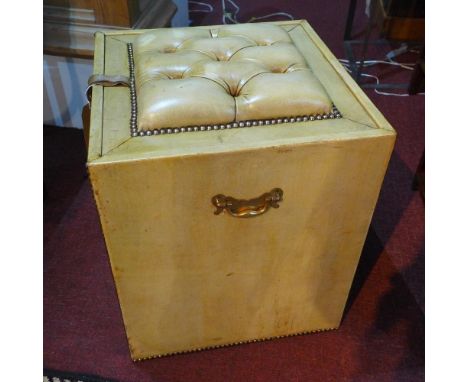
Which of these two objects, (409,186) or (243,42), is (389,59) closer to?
(409,186)

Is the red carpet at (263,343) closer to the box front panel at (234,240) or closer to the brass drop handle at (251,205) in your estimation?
the box front panel at (234,240)

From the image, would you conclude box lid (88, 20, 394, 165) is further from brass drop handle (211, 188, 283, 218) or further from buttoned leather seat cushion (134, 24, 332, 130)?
brass drop handle (211, 188, 283, 218)

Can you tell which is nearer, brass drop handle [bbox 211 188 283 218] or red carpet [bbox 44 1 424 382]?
brass drop handle [bbox 211 188 283 218]

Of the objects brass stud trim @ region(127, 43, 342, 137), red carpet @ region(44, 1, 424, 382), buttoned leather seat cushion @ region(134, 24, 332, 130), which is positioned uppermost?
buttoned leather seat cushion @ region(134, 24, 332, 130)

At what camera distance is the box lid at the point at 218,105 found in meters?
0.76

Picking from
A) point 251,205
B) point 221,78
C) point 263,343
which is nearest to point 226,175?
point 251,205

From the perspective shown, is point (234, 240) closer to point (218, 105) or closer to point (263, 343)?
point (218, 105)

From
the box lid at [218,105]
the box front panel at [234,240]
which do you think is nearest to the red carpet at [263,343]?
the box front panel at [234,240]

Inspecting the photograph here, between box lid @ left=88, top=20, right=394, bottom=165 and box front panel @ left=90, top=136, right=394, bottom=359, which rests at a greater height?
box lid @ left=88, top=20, right=394, bottom=165

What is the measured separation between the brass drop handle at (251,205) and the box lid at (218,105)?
104mm

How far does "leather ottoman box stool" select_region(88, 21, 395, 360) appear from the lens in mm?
755

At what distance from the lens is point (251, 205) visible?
0.82m

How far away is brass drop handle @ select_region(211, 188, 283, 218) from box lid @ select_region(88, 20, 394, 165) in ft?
0.34

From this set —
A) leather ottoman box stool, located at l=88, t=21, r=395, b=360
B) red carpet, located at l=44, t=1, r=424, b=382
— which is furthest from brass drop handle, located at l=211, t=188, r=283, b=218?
red carpet, located at l=44, t=1, r=424, b=382
